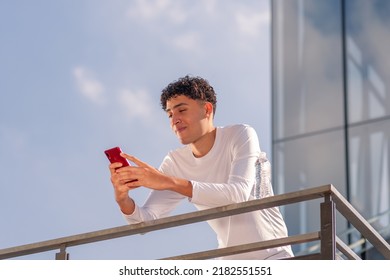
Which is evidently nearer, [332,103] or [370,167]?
[370,167]

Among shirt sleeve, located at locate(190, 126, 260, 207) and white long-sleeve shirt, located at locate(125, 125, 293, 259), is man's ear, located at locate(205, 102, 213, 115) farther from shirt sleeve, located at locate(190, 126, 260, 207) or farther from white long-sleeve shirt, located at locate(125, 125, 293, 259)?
shirt sleeve, located at locate(190, 126, 260, 207)

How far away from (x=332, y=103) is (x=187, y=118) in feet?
28.1

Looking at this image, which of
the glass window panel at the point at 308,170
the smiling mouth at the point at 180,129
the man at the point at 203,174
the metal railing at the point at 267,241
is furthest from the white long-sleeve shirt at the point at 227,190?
the glass window panel at the point at 308,170

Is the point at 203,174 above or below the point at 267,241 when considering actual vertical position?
above

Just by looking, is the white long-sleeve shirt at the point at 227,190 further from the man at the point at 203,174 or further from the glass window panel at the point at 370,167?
A: the glass window panel at the point at 370,167

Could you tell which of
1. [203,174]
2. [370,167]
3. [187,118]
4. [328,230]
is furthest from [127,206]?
[370,167]

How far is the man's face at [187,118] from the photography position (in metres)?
5.36

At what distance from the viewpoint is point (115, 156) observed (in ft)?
16.2

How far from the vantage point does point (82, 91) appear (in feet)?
67.2

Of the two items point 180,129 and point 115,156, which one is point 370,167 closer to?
point 180,129

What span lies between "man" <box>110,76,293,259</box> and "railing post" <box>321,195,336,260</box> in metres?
0.62

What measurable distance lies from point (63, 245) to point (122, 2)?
16.0 metres

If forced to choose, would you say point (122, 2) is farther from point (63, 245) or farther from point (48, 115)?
point (63, 245)
